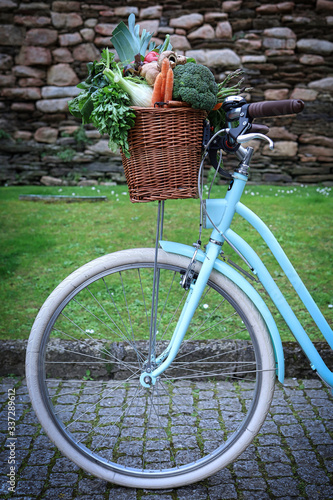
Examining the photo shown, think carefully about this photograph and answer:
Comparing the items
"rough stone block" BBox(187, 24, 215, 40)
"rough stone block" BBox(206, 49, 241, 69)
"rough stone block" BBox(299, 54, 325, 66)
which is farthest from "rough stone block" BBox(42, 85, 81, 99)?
"rough stone block" BBox(299, 54, 325, 66)

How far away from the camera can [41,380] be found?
77.9 inches

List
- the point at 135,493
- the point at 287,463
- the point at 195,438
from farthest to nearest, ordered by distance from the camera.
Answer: the point at 195,438, the point at 287,463, the point at 135,493

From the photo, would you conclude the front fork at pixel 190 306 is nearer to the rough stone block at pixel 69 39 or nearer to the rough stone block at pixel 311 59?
the rough stone block at pixel 69 39

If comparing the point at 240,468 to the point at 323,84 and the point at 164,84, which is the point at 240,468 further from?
the point at 323,84

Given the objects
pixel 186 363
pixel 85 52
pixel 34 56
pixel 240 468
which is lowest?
pixel 240 468

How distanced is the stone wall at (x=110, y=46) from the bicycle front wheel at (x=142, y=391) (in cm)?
467

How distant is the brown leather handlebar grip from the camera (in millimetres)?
1658

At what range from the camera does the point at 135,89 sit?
66.8 inches

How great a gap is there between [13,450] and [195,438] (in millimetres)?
848

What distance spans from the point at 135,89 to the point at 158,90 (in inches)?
3.6

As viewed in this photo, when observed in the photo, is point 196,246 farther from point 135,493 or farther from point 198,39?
point 198,39

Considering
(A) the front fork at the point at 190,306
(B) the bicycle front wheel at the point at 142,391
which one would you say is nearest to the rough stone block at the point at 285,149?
(B) the bicycle front wheel at the point at 142,391

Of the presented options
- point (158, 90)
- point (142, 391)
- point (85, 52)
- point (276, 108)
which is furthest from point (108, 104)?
point (85, 52)

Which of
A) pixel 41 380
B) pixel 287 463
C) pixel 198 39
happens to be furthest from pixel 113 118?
pixel 198 39
